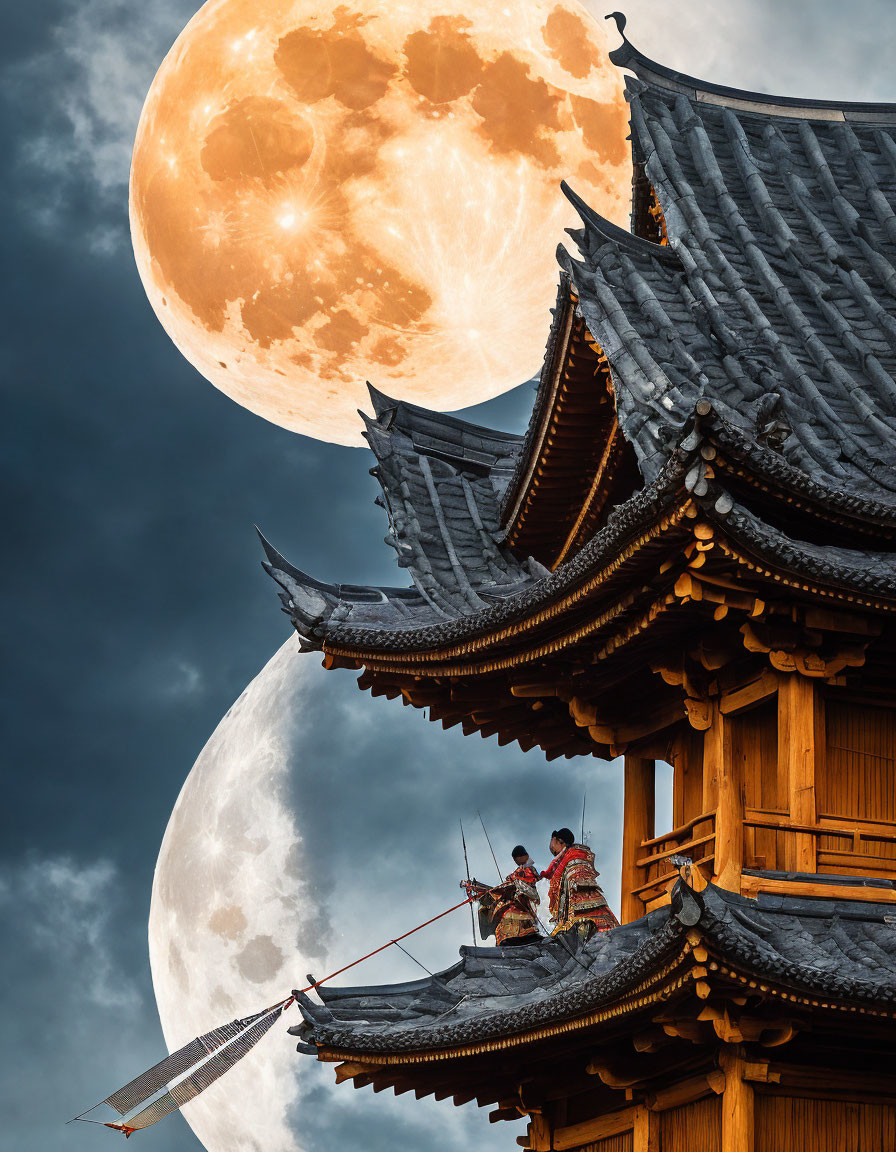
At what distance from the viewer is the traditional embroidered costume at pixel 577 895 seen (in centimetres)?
1662

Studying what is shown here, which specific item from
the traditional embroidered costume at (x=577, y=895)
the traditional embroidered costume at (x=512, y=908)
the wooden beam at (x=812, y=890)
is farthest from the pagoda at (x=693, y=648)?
the traditional embroidered costume at (x=512, y=908)

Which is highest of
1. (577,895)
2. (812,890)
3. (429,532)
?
(429,532)

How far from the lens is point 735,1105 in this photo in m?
14.0

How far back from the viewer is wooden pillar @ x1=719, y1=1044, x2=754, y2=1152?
1383 centimetres

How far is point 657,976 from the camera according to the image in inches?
524

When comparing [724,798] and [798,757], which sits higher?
[798,757]

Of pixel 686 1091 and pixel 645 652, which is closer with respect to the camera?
pixel 686 1091

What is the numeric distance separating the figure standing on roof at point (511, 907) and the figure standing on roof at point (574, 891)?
0.83 m

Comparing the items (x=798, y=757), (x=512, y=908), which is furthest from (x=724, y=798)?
(x=512, y=908)

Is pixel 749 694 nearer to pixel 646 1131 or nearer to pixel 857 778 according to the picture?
pixel 857 778

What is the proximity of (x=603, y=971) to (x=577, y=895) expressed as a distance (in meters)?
2.05

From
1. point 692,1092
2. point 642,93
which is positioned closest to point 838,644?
point 692,1092

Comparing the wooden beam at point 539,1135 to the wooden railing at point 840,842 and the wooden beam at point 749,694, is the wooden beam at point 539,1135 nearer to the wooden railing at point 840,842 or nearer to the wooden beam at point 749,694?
the wooden railing at point 840,842

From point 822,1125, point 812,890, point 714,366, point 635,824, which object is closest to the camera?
point 822,1125
